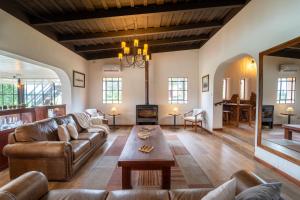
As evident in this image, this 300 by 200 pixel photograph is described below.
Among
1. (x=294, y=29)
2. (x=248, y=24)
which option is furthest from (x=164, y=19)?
(x=294, y=29)

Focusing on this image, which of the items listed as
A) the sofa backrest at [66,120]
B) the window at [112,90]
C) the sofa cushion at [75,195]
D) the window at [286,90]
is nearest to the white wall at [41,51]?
the window at [112,90]

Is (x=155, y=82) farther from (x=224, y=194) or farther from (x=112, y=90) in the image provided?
(x=224, y=194)

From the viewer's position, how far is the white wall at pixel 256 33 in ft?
9.06

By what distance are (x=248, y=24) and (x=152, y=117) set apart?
14.9 ft

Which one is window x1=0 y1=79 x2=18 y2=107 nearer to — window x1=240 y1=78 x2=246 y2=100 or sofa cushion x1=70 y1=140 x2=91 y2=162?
sofa cushion x1=70 y1=140 x2=91 y2=162

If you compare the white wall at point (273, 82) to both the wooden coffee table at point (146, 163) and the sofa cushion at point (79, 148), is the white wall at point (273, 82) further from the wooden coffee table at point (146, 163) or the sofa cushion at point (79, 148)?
the sofa cushion at point (79, 148)

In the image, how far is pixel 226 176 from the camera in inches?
113

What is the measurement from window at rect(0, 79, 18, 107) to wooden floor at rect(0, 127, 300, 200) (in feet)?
16.0

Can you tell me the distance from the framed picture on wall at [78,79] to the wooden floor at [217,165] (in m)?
2.42

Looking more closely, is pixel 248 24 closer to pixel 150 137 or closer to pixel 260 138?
pixel 260 138

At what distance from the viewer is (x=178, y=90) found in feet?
24.8

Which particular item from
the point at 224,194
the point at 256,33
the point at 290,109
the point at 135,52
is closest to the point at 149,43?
the point at 135,52

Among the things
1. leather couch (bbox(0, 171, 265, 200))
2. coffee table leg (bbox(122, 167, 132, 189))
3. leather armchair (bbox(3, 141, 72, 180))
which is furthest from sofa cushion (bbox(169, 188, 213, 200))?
leather armchair (bbox(3, 141, 72, 180))

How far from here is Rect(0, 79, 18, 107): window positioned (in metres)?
6.80
